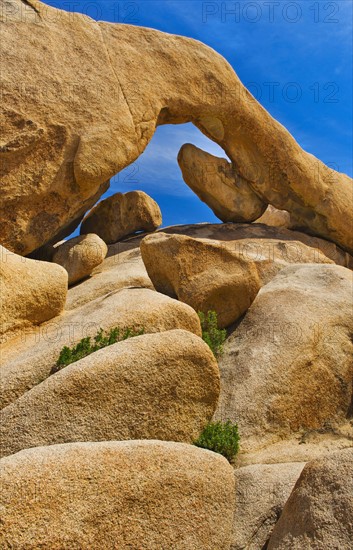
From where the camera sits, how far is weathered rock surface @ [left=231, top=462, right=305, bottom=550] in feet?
19.2

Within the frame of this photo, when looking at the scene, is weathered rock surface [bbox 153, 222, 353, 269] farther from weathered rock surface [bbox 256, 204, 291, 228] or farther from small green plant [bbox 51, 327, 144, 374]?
small green plant [bbox 51, 327, 144, 374]

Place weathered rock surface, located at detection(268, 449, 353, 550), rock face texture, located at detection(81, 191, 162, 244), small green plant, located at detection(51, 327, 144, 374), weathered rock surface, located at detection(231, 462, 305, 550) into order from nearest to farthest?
1. weathered rock surface, located at detection(268, 449, 353, 550)
2. weathered rock surface, located at detection(231, 462, 305, 550)
3. small green plant, located at detection(51, 327, 144, 374)
4. rock face texture, located at detection(81, 191, 162, 244)

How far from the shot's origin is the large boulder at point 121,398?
6.83 metres

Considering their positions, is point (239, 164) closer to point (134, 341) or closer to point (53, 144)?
point (53, 144)

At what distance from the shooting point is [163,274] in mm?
12297

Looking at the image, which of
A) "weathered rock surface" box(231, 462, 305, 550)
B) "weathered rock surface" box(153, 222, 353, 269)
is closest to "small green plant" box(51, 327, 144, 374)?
"weathered rock surface" box(231, 462, 305, 550)

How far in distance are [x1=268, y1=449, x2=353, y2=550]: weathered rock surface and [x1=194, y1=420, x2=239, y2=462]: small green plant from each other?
263 centimetres

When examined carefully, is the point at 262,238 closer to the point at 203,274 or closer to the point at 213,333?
the point at 203,274

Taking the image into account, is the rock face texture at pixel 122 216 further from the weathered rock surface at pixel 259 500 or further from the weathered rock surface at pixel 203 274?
the weathered rock surface at pixel 259 500

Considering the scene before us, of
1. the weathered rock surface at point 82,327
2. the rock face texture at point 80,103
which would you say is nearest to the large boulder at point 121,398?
the weathered rock surface at point 82,327

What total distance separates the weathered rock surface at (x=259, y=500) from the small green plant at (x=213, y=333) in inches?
172

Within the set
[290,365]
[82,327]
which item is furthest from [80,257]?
[290,365]

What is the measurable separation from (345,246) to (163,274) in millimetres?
11854

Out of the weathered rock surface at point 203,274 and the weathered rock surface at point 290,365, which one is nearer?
the weathered rock surface at point 290,365
